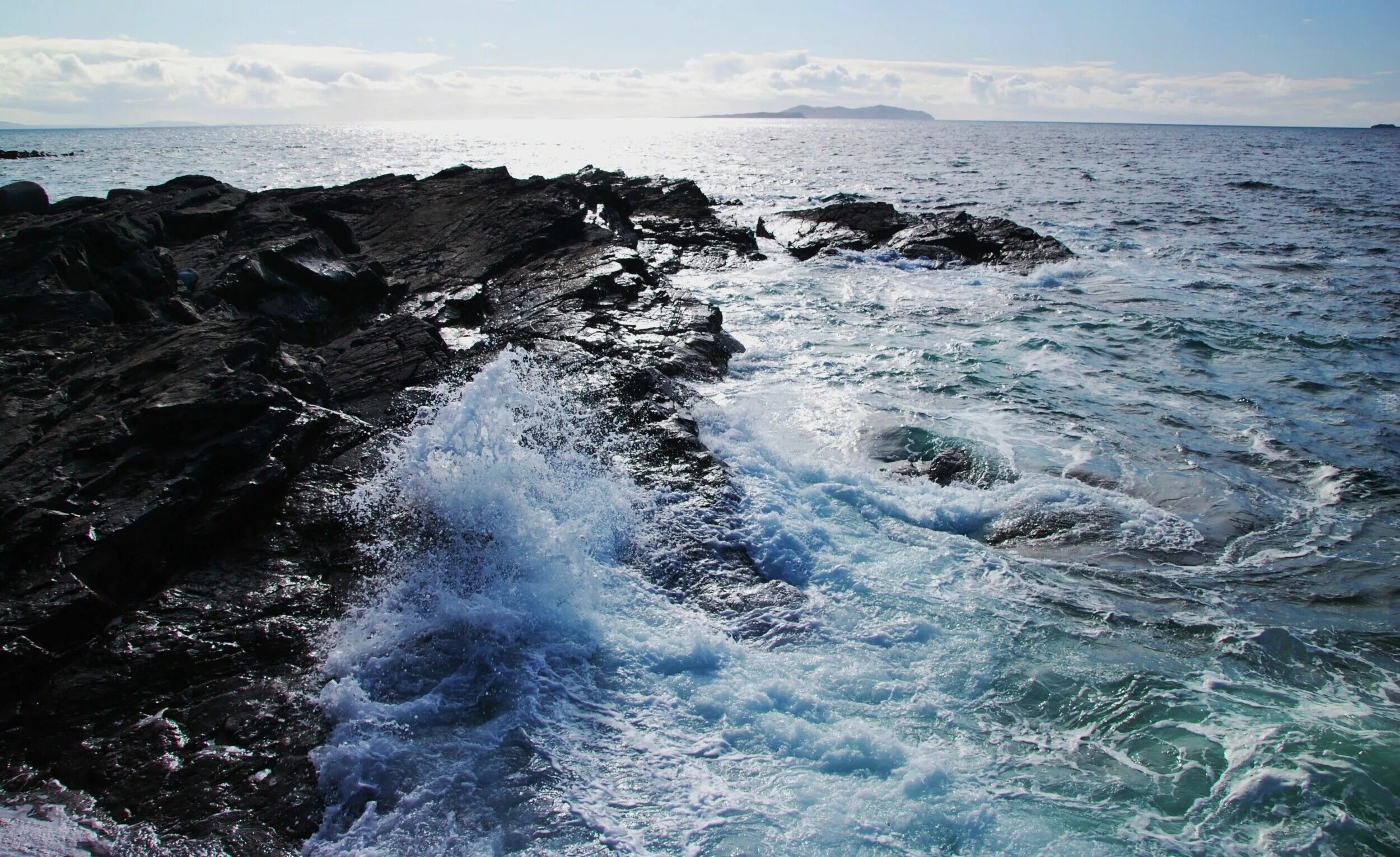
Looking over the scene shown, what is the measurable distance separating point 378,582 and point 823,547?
4396 millimetres

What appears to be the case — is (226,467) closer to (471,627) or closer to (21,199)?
(471,627)

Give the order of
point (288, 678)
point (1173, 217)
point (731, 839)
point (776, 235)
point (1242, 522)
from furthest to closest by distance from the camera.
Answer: point (1173, 217) → point (776, 235) → point (1242, 522) → point (288, 678) → point (731, 839)

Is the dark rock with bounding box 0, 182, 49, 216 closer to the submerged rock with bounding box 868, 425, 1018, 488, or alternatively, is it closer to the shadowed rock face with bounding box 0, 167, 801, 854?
the shadowed rock face with bounding box 0, 167, 801, 854

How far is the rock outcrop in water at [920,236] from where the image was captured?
2270cm

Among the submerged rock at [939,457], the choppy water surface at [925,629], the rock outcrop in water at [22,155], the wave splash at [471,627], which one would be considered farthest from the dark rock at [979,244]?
the rock outcrop in water at [22,155]

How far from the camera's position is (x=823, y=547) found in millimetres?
7629

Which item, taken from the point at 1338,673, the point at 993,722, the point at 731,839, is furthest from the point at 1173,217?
the point at 731,839

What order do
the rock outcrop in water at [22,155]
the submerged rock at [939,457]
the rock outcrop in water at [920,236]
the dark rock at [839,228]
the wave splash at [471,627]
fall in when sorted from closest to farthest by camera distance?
the wave splash at [471,627]
the submerged rock at [939,457]
the rock outcrop in water at [920,236]
the dark rock at [839,228]
the rock outcrop in water at [22,155]

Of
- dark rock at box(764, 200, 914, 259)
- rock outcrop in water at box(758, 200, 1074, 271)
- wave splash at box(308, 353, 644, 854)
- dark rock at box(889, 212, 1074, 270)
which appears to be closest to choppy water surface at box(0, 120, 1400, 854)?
wave splash at box(308, 353, 644, 854)

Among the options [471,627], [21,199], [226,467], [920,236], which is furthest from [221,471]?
[920,236]

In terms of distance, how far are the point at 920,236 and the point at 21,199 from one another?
2568 cm

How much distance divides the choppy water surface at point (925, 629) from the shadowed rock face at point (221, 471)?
1.63 feet

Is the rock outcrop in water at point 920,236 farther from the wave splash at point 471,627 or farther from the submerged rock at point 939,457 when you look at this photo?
the wave splash at point 471,627

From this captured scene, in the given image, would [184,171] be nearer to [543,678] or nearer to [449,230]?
[449,230]
